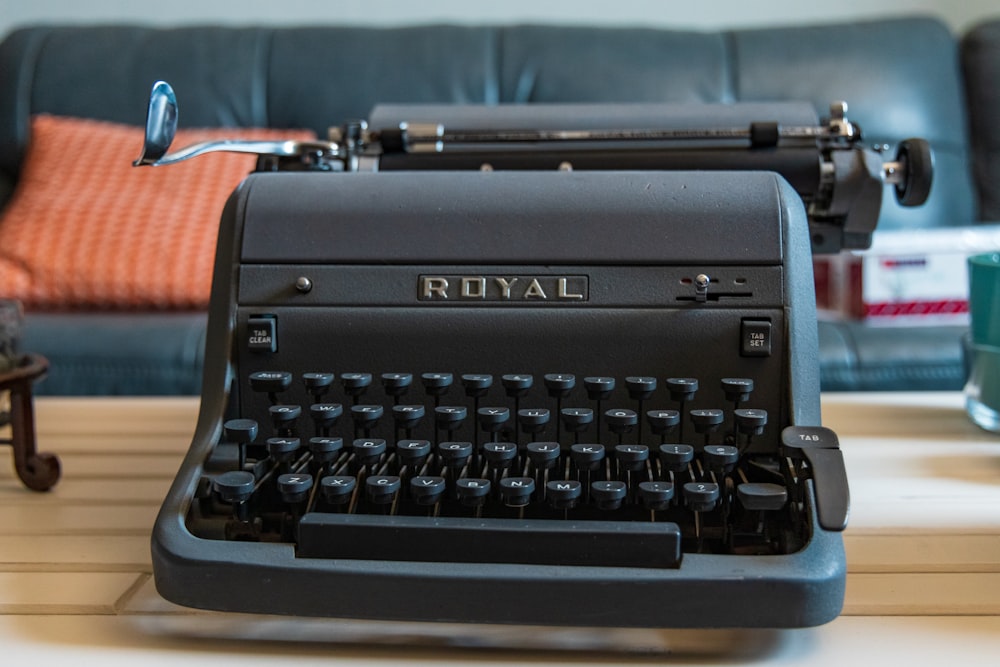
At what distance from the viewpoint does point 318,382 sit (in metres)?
0.86

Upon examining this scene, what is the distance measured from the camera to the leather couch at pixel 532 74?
259 cm

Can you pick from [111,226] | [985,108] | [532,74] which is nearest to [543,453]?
[111,226]

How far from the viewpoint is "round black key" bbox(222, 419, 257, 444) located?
0.82 meters

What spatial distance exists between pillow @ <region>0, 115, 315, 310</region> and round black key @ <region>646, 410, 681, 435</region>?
1712 mm

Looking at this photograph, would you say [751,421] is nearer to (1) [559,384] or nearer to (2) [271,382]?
(1) [559,384]

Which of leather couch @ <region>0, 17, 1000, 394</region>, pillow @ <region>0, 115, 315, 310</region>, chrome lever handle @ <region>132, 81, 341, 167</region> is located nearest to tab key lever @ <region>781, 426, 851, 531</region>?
chrome lever handle @ <region>132, 81, 341, 167</region>

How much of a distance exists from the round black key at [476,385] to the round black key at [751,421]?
22 centimetres

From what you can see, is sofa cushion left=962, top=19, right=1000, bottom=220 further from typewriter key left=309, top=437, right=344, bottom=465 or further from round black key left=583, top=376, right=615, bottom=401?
typewriter key left=309, top=437, right=344, bottom=465

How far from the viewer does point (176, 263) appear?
2.27 metres

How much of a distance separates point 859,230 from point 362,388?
669mm

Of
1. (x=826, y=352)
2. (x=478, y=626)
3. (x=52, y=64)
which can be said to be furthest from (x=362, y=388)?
(x=52, y=64)

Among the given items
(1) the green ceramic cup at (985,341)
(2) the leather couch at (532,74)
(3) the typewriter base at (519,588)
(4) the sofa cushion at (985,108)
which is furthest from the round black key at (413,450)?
(4) the sofa cushion at (985,108)

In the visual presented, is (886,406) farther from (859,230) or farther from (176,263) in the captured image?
(176,263)

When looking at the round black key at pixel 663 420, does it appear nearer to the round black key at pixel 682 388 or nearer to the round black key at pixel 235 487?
the round black key at pixel 682 388
